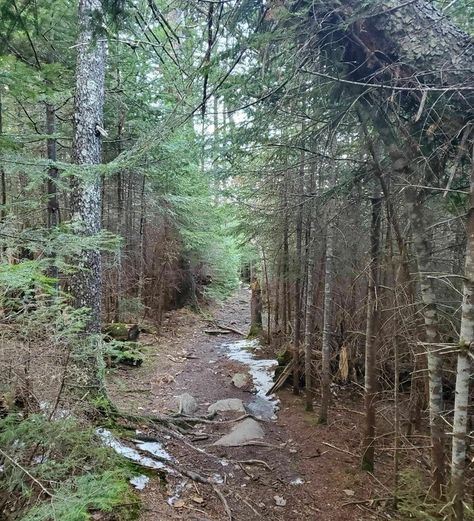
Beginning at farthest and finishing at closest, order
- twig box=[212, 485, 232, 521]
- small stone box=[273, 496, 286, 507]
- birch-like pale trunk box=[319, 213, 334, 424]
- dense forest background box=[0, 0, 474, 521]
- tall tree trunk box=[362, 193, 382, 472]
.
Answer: birch-like pale trunk box=[319, 213, 334, 424]
tall tree trunk box=[362, 193, 382, 472]
small stone box=[273, 496, 286, 507]
twig box=[212, 485, 232, 521]
dense forest background box=[0, 0, 474, 521]

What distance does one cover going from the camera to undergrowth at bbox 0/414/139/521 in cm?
227

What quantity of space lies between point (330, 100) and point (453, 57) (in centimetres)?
117

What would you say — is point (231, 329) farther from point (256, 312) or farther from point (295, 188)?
point (295, 188)

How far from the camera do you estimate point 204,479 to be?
449 cm

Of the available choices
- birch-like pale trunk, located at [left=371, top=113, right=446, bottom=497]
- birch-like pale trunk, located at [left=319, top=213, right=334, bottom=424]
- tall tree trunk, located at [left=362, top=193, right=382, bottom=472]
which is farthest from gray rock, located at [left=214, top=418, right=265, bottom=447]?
birch-like pale trunk, located at [left=371, top=113, right=446, bottom=497]

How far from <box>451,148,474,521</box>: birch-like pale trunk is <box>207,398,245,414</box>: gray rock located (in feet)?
16.2

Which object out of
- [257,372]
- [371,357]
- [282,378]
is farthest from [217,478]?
[257,372]

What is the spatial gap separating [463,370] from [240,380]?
6683 millimetres

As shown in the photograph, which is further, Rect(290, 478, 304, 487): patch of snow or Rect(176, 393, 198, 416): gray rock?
Rect(176, 393, 198, 416): gray rock

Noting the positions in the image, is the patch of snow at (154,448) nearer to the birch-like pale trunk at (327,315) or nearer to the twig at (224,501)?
the twig at (224,501)

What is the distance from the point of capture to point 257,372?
9.45 meters

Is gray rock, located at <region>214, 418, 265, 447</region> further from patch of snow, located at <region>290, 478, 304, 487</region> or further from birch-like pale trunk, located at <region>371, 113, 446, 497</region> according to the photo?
birch-like pale trunk, located at <region>371, 113, 446, 497</region>

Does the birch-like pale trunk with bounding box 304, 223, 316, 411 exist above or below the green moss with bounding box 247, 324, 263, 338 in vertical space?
above

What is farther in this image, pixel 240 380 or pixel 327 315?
pixel 240 380
